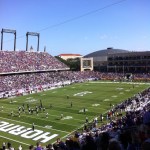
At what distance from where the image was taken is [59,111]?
1340 inches

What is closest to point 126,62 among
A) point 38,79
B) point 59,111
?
point 38,79

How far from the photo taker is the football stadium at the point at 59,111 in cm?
1029

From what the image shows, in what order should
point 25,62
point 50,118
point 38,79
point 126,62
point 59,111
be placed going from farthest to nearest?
point 126,62, point 25,62, point 38,79, point 59,111, point 50,118

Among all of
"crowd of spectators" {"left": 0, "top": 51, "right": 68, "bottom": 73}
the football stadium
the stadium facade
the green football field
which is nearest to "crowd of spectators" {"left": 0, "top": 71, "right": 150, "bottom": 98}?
the football stadium

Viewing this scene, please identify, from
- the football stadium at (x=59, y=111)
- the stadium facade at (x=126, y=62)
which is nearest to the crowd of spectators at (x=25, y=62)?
the football stadium at (x=59, y=111)

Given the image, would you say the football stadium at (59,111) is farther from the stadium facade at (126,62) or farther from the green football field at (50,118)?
the stadium facade at (126,62)

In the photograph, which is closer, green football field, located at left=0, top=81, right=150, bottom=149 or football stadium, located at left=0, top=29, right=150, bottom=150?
football stadium, located at left=0, top=29, right=150, bottom=150

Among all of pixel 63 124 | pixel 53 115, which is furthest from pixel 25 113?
pixel 63 124

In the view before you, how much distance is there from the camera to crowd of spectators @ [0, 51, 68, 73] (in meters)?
65.1

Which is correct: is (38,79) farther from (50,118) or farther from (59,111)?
(50,118)

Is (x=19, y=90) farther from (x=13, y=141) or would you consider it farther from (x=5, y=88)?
(x=13, y=141)

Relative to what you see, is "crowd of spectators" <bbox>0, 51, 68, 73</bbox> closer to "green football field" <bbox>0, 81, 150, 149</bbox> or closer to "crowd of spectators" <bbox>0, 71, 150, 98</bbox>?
"crowd of spectators" <bbox>0, 71, 150, 98</bbox>

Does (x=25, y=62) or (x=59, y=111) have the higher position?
(x=25, y=62)

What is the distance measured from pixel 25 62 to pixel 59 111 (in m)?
38.8
